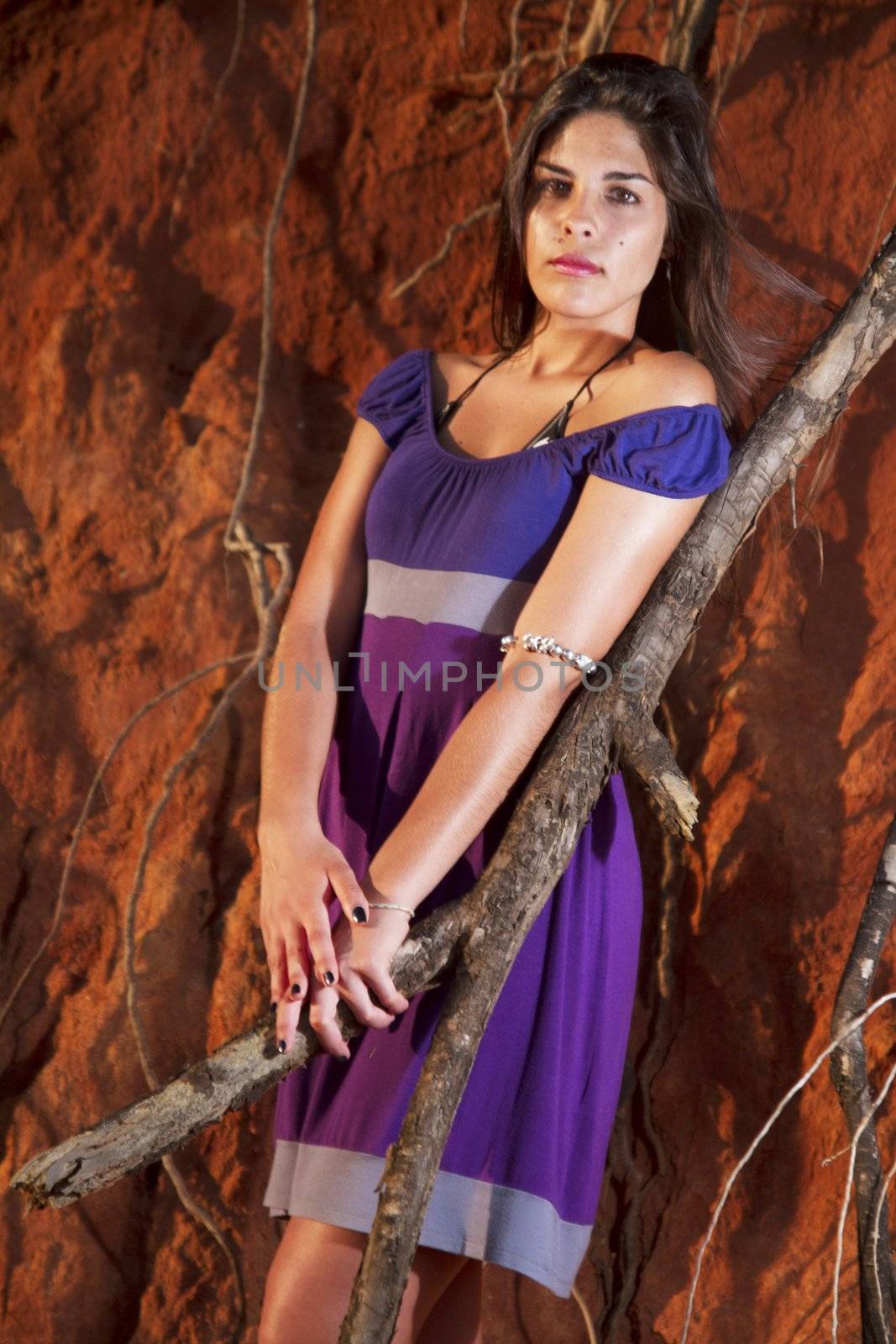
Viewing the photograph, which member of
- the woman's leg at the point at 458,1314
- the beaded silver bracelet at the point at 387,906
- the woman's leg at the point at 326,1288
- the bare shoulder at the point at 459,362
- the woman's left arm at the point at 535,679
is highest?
the bare shoulder at the point at 459,362

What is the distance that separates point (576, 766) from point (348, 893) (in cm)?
22

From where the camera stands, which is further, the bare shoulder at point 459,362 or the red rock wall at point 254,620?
the red rock wall at point 254,620

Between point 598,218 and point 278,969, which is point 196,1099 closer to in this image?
point 278,969

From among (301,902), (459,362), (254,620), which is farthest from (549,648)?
(254,620)

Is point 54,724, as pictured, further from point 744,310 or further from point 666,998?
point 744,310

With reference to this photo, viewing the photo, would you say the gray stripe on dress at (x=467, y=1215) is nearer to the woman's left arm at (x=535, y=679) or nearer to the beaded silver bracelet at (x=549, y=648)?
the woman's left arm at (x=535, y=679)

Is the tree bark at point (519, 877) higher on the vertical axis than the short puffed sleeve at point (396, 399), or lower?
lower

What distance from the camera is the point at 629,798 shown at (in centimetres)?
155

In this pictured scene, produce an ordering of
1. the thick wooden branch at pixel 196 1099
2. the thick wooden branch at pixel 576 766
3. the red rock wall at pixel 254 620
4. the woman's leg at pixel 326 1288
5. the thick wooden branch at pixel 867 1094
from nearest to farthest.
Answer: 1. the thick wooden branch at pixel 196 1099
2. the thick wooden branch at pixel 576 766
3. the woman's leg at pixel 326 1288
4. the thick wooden branch at pixel 867 1094
5. the red rock wall at pixel 254 620

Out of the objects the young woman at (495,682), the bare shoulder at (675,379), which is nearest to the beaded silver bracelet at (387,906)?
the young woman at (495,682)

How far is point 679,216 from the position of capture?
→ 4.00 ft

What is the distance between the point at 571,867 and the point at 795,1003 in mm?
438

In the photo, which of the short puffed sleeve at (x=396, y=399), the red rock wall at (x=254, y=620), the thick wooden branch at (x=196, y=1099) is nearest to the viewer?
the thick wooden branch at (x=196, y=1099)

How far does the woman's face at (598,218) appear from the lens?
1.18 meters
